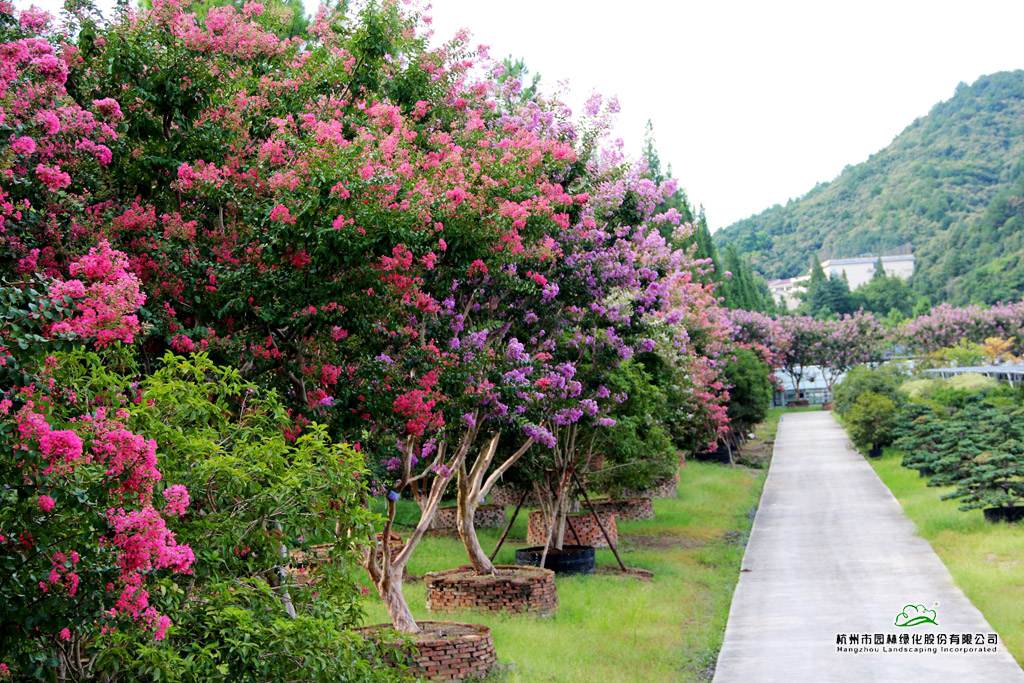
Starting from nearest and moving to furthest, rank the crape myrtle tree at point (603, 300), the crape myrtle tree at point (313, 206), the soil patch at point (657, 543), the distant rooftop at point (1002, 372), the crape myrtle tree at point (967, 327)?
the crape myrtle tree at point (313, 206), the crape myrtle tree at point (603, 300), the soil patch at point (657, 543), the distant rooftop at point (1002, 372), the crape myrtle tree at point (967, 327)

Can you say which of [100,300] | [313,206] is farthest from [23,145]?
[100,300]

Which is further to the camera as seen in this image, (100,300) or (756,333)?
(756,333)

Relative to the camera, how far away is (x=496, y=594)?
11742 millimetres

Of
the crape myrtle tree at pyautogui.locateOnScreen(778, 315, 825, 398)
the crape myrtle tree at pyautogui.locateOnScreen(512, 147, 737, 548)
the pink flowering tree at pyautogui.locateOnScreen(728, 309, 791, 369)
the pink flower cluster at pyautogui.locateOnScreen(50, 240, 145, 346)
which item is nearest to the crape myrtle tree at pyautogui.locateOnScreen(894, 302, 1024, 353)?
the crape myrtle tree at pyautogui.locateOnScreen(778, 315, 825, 398)

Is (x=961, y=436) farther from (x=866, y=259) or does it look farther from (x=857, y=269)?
(x=857, y=269)

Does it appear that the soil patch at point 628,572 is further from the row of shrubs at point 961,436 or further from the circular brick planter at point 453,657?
the row of shrubs at point 961,436

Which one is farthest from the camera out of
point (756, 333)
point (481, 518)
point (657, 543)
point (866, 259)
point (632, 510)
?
point (866, 259)

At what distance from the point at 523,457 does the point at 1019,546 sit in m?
7.99

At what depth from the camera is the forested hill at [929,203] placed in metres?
102

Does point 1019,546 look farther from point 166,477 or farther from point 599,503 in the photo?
point 166,477

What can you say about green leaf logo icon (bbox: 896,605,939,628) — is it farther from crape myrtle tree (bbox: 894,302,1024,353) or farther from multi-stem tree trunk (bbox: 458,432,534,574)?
crape myrtle tree (bbox: 894,302,1024,353)

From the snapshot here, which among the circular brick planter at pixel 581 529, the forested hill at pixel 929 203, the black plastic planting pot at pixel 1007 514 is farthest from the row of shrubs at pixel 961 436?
the forested hill at pixel 929 203

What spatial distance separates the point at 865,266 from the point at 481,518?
123492 millimetres

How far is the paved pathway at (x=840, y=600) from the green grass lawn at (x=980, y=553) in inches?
7.6
